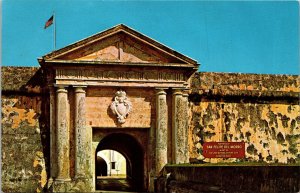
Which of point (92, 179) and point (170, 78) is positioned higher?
point (170, 78)

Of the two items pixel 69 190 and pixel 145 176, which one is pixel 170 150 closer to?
pixel 145 176

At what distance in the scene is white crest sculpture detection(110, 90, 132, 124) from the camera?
14562 mm

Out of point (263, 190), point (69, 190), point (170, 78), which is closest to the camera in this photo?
point (263, 190)

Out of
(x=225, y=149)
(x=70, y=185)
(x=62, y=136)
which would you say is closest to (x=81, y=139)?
(x=62, y=136)

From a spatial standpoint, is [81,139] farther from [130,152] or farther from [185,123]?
[130,152]

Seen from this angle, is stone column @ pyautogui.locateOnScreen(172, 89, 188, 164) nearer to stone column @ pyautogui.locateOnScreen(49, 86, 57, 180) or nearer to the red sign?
the red sign

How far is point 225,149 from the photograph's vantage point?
1645cm

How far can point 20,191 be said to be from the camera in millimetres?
14508

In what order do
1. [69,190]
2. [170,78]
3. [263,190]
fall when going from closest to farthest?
1. [263,190]
2. [69,190]
3. [170,78]

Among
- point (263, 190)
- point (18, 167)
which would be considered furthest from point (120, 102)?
point (263, 190)

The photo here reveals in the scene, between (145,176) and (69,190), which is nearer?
(69,190)

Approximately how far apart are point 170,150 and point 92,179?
8.03 ft

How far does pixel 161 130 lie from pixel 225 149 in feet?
9.24

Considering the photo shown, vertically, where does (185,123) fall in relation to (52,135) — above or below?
above
